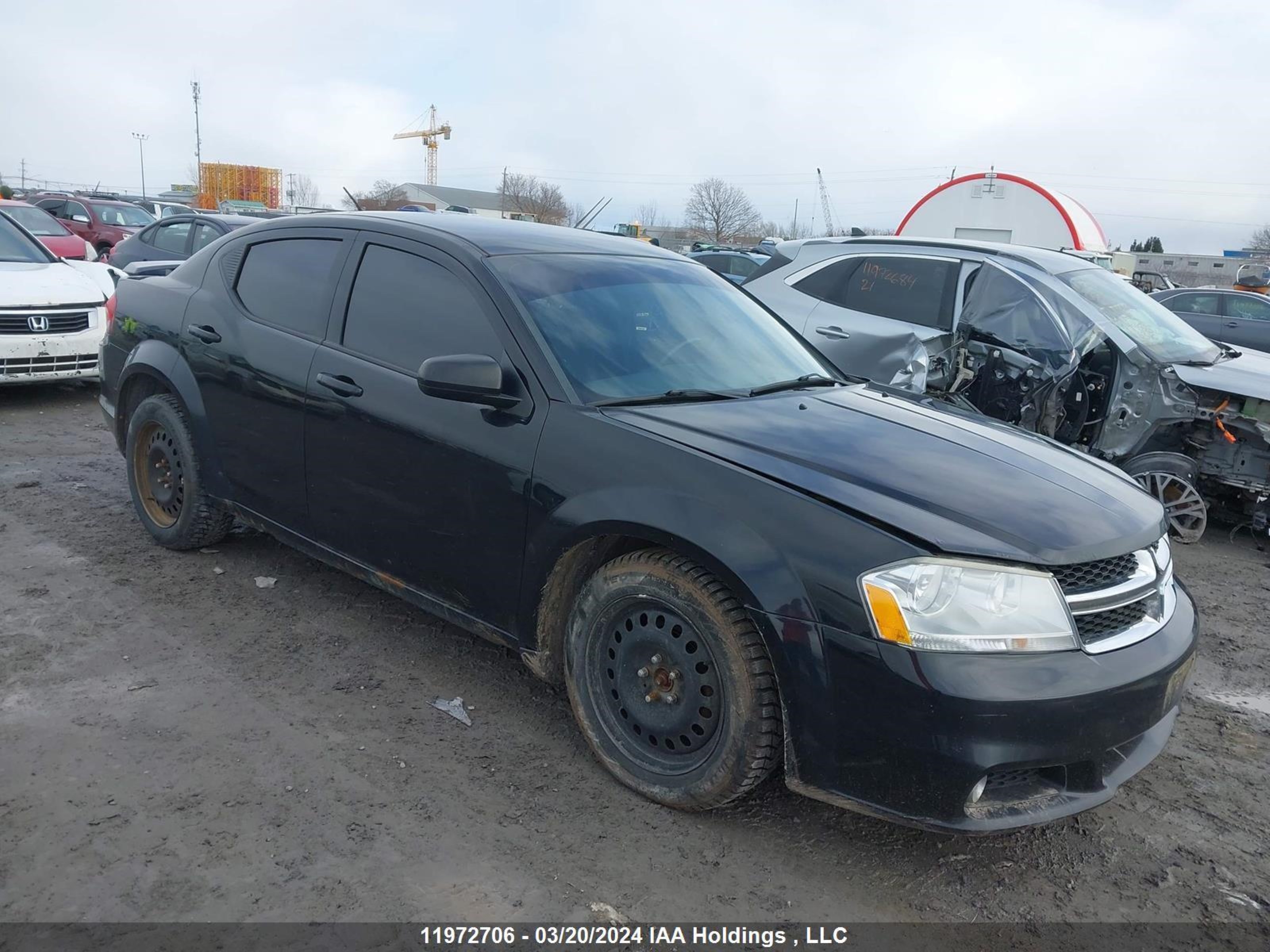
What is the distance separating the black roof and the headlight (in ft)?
6.52

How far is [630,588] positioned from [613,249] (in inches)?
70.1

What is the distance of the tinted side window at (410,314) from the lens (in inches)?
139

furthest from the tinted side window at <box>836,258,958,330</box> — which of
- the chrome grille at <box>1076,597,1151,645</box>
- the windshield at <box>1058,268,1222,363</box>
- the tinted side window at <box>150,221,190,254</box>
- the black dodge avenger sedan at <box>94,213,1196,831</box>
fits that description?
the tinted side window at <box>150,221,190,254</box>

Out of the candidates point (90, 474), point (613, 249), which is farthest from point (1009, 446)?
point (90, 474)

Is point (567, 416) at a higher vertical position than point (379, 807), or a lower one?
higher

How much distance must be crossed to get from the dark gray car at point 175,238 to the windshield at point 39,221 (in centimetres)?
189

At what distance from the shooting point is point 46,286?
8.16 meters

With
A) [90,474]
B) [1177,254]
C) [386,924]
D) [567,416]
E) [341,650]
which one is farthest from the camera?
[1177,254]

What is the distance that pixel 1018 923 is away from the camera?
8.60 ft

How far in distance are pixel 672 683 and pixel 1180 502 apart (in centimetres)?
492

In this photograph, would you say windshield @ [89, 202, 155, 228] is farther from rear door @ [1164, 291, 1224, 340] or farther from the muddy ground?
rear door @ [1164, 291, 1224, 340]

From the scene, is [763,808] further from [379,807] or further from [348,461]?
[348,461]

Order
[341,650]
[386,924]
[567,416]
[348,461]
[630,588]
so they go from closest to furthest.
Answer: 1. [386,924]
2. [630,588]
3. [567,416]
4. [348,461]
5. [341,650]

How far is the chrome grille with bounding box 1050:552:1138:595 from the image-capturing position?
2648 mm
